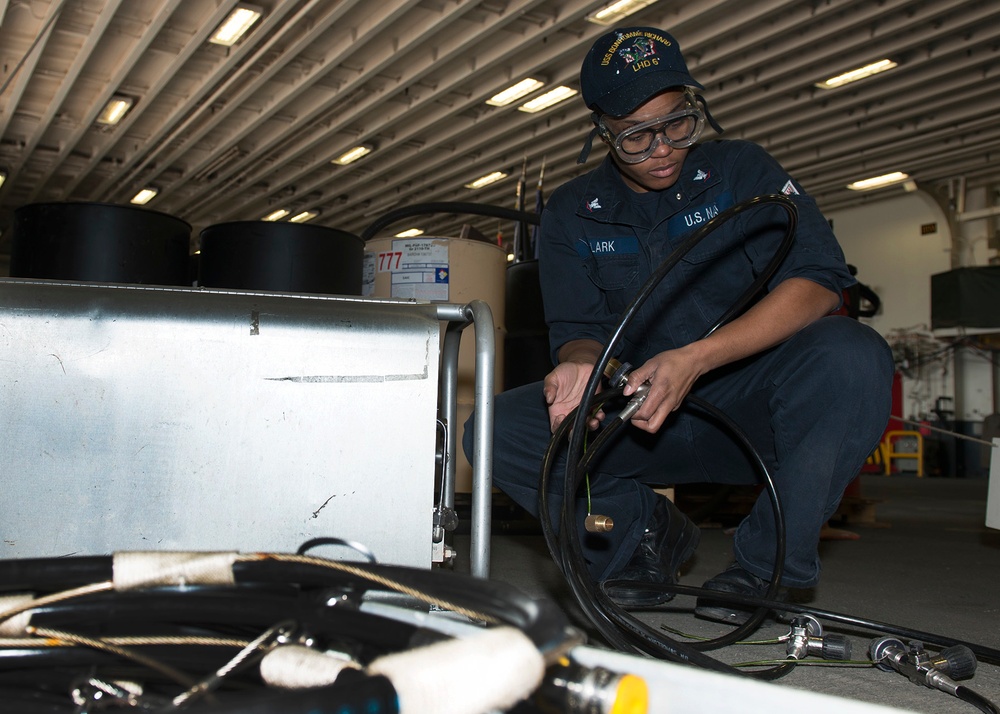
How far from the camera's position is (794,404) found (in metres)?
1.31

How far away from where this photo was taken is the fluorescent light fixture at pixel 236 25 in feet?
18.5

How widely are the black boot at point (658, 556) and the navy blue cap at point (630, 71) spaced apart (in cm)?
77

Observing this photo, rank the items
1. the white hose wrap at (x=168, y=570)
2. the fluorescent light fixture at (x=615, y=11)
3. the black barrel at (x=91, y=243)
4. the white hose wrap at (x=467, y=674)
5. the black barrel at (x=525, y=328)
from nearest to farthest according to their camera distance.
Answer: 1. the white hose wrap at (x=467, y=674)
2. the white hose wrap at (x=168, y=570)
3. the black barrel at (x=91, y=243)
4. the black barrel at (x=525, y=328)
5. the fluorescent light fixture at (x=615, y=11)

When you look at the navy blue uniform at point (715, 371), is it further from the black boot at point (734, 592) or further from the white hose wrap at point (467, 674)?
the white hose wrap at point (467, 674)

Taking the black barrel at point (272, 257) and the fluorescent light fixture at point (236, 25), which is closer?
the black barrel at point (272, 257)

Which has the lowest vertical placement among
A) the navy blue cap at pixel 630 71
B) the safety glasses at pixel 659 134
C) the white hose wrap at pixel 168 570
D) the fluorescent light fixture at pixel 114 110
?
the white hose wrap at pixel 168 570

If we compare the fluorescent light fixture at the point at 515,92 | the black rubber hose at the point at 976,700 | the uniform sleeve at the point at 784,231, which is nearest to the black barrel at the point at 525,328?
the uniform sleeve at the point at 784,231

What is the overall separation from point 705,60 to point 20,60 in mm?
5194

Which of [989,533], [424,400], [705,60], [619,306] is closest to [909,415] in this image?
[705,60]

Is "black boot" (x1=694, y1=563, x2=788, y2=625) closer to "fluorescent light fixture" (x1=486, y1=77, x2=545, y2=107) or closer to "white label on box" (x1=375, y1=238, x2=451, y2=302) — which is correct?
"white label on box" (x1=375, y1=238, x2=451, y2=302)

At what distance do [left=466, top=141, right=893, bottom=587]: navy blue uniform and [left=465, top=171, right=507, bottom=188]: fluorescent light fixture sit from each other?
25.6 feet

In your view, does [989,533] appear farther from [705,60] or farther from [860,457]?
[705,60]

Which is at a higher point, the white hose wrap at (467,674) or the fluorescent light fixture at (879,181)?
the fluorescent light fixture at (879,181)

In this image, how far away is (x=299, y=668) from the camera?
46 centimetres
